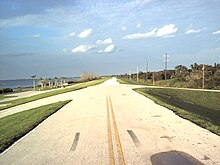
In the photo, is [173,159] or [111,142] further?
[111,142]

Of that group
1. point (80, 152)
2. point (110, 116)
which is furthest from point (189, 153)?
point (110, 116)

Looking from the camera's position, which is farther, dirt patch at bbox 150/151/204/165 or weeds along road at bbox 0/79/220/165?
weeds along road at bbox 0/79/220/165

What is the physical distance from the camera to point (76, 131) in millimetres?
11656

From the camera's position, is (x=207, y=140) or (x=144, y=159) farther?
(x=207, y=140)

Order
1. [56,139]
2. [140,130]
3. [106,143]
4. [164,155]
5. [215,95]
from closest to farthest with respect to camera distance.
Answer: [164,155]
[106,143]
[56,139]
[140,130]
[215,95]

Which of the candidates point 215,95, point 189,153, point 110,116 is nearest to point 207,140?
point 189,153

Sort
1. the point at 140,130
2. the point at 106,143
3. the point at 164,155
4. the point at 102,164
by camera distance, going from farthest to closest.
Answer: the point at 140,130 → the point at 106,143 → the point at 164,155 → the point at 102,164

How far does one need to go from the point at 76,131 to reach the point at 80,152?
3.38 metres

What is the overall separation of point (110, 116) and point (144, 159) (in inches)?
313

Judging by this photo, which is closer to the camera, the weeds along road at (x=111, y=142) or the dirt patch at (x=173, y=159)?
the dirt patch at (x=173, y=159)

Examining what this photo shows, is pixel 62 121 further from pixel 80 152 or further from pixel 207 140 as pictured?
pixel 207 140

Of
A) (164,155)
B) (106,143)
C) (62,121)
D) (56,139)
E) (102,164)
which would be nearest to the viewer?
(102,164)

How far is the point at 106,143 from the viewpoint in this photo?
30.3 feet

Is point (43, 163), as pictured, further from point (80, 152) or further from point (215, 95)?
point (215, 95)
